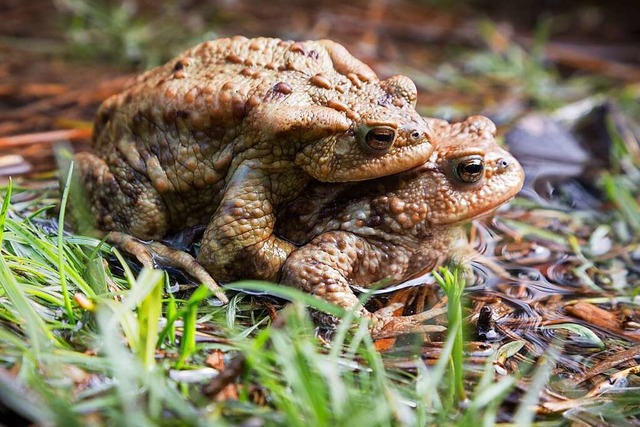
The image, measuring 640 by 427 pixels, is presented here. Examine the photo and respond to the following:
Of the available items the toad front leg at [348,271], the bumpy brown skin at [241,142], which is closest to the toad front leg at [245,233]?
the bumpy brown skin at [241,142]

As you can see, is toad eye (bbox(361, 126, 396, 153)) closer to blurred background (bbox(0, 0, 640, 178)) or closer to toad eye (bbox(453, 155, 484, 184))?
toad eye (bbox(453, 155, 484, 184))

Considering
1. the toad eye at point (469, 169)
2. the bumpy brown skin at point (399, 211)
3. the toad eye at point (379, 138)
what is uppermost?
the toad eye at point (379, 138)

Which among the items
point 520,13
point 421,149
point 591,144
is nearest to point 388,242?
point 421,149

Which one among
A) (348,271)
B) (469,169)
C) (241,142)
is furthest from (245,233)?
(469,169)

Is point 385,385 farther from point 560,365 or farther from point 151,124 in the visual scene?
point 151,124

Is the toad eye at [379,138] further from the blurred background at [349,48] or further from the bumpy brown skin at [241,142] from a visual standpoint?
the blurred background at [349,48]

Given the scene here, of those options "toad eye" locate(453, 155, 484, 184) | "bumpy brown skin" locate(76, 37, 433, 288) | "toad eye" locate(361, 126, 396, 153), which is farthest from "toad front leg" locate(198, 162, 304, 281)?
"toad eye" locate(453, 155, 484, 184)
